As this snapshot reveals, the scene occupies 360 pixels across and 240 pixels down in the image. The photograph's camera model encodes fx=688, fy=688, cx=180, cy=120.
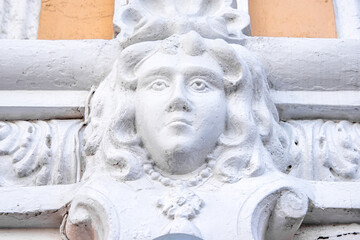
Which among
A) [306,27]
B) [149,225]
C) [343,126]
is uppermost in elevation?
[306,27]

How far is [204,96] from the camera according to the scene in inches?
62.2

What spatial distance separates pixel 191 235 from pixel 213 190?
0.19 m

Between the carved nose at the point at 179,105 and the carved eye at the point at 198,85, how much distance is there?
7 centimetres

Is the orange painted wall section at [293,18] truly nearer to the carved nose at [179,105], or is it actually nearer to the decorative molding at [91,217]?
the carved nose at [179,105]

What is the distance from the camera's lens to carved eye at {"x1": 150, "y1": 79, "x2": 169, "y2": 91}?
159cm

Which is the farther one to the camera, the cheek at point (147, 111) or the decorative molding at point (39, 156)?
the decorative molding at point (39, 156)

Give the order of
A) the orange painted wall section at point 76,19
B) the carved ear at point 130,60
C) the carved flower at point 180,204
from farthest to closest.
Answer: the orange painted wall section at point 76,19 < the carved ear at point 130,60 < the carved flower at point 180,204

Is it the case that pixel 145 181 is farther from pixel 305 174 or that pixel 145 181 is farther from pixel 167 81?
pixel 305 174

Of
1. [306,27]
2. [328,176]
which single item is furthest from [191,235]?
[306,27]

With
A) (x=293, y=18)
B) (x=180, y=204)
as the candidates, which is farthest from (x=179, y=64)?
(x=293, y=18)

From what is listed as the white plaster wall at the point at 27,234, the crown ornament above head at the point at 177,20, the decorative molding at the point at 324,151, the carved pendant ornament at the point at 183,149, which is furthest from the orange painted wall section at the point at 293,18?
the white plaster wall at the point at 27,234

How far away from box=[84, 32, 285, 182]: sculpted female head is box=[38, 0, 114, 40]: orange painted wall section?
39cm

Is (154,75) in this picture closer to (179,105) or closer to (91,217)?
(179,105)

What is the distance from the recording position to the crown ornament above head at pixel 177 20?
69.1 inches
